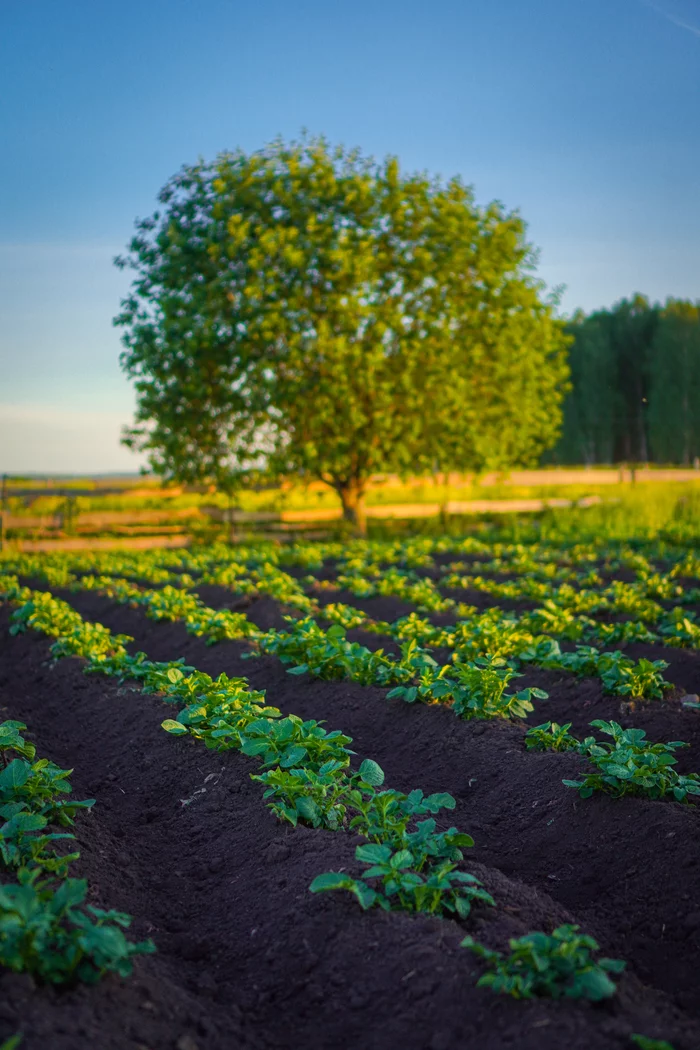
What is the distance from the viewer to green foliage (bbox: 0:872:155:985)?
250 centimetres

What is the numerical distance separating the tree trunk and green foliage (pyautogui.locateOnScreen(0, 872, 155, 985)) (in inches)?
605

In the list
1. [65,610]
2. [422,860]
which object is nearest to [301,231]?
[65,610]

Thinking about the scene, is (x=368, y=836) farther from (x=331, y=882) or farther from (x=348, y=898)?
(x=331, y=882)

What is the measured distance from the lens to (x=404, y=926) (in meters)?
2.93

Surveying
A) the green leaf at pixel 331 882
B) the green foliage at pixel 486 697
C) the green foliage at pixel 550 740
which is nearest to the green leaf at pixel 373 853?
the green leaf at pixel 331 882

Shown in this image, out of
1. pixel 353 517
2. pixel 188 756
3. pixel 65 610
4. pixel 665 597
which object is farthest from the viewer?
pixel 353 517

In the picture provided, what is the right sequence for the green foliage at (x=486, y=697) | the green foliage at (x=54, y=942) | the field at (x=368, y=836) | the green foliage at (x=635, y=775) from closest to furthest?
the green foliage at (x=54, y=942), the field at (x=368, y=836), the green foliage at (x=635, y=775), the green foliage at (x=486, y=697)

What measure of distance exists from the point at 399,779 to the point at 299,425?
1192cm

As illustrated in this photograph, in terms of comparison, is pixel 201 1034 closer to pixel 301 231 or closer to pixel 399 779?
pixel 399 779

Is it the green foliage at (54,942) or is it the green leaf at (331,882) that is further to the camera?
the green leaf at (331,882)

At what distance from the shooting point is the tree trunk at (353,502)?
17.9 metres

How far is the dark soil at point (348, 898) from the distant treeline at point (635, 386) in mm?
41581

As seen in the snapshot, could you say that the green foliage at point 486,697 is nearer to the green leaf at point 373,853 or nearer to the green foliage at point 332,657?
the green foliage at point 332,657

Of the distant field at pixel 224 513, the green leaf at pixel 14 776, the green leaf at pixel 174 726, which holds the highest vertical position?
the distant field at pixel 224 513
